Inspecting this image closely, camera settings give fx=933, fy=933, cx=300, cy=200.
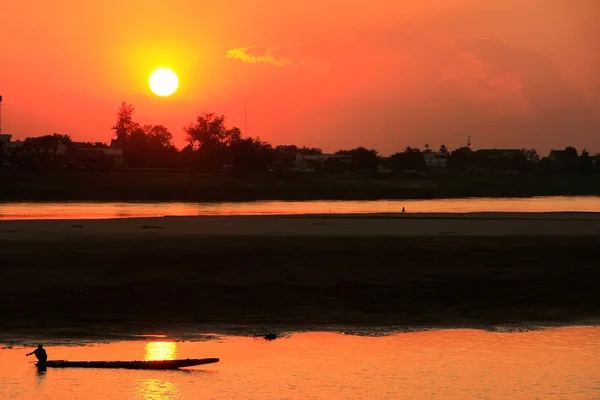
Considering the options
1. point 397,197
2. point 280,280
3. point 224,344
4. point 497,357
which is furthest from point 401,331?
point 397,197

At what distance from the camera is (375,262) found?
3966 cm

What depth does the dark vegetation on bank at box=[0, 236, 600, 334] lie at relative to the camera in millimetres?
28734

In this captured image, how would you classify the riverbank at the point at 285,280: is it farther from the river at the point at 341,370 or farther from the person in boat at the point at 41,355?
the person in boat at the point at 41,355

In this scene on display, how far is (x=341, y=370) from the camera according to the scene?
23.3 m

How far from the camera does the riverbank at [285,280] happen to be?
28562 millimetres

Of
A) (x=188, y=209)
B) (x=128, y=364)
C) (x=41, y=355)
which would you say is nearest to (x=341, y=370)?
(x=128, y=364)

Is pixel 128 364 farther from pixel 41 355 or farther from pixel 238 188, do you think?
pixel 238 188

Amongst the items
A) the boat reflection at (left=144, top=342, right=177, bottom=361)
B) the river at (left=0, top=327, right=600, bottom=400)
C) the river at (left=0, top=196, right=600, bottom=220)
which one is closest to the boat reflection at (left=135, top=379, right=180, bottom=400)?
the river at (left=0, top=327, right=600, bottom=400)

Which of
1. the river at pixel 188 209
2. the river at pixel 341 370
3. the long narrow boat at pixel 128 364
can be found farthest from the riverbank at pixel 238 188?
the long narrow boat at pixel 128 364

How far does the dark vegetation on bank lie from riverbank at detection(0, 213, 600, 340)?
0.06 m

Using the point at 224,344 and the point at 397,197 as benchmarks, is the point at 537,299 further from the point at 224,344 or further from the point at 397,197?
the point at 397,197

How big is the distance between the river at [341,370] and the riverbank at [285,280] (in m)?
1.82

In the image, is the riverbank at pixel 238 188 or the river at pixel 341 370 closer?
the river at pixel 341 370

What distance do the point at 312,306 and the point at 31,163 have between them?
14658cm
